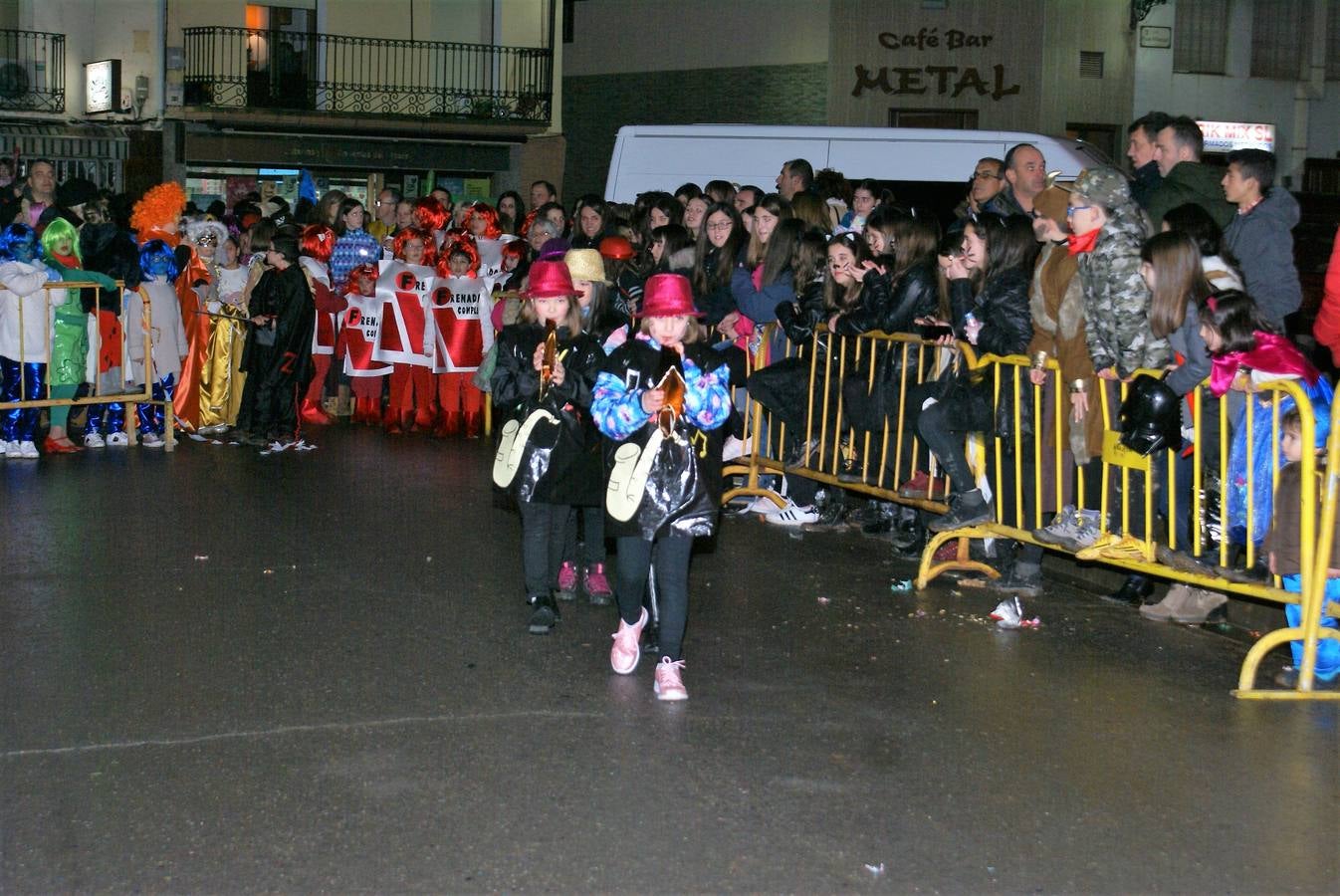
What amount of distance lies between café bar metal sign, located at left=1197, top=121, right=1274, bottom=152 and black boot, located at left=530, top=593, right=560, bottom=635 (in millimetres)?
27320

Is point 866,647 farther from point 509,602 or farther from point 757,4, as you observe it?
point 757,4

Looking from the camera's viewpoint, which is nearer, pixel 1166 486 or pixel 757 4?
pixel 1166 486

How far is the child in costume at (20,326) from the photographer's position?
41.0 ft

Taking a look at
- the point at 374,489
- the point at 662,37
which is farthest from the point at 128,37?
the point at 374,489

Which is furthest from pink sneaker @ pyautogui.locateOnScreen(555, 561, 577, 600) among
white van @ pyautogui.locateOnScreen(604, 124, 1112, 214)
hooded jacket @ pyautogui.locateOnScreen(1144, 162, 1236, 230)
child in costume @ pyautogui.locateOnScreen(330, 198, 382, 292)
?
white van @ pyautogui.locateOnScreen(604, 124, 1112, 214)

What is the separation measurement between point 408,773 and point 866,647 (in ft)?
8.59

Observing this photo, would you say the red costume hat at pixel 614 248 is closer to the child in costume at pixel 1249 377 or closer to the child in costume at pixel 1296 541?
the child in costume at pixel 1249 377

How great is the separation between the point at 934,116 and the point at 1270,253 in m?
23.1

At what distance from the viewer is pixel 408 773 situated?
215 inches

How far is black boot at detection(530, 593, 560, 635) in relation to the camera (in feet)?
24.4

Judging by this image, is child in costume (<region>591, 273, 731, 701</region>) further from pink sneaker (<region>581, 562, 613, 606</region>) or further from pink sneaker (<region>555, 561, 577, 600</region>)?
pink sneaker (<region>555, 561, 577, 600</region>)

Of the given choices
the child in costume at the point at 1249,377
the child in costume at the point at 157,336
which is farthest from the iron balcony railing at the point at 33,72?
the child in costume at the point at 1249,377

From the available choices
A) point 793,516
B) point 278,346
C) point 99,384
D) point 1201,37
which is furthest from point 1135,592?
point 1201,37

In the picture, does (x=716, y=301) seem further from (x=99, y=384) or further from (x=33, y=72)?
(x=33, y=72)
